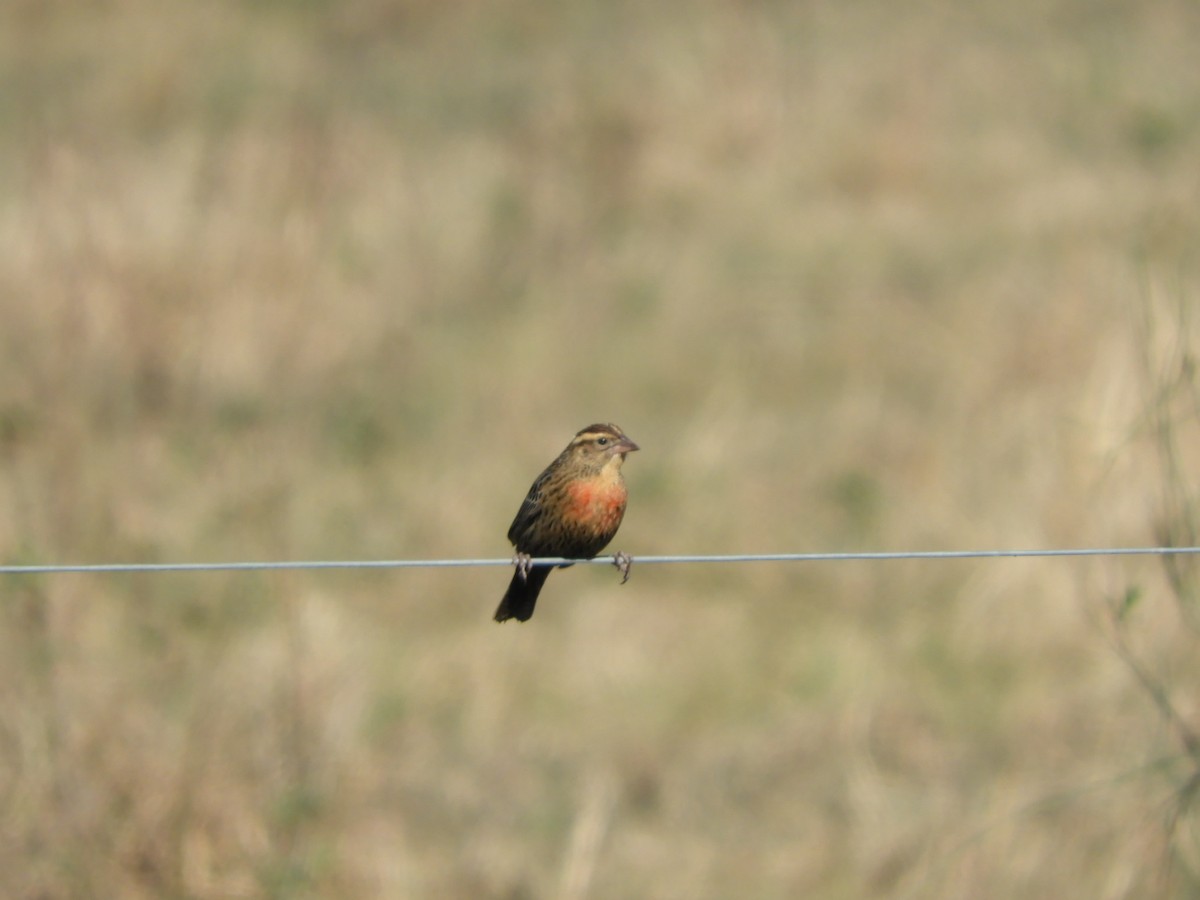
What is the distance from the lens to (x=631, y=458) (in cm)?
1275

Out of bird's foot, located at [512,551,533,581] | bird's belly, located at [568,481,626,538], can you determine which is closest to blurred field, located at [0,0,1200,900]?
bird's belly, located at [568,481,626,538]

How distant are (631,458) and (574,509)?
22.1 ft

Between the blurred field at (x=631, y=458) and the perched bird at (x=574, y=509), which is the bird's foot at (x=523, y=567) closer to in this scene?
the perched bird at (x=574, y=509)

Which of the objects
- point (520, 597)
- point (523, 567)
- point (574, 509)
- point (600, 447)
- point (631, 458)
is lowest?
point (631, 458)

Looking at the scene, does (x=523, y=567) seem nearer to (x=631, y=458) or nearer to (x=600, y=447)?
(x=600, y=447)

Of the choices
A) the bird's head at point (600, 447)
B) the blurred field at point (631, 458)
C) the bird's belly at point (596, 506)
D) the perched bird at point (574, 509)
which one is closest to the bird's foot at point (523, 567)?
the perched bird at point (574, 509)

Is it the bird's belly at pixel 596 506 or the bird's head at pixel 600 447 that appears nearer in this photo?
the bird's belly at pixel 596 506

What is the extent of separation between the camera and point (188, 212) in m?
13.2

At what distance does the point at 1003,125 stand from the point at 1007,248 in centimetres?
274

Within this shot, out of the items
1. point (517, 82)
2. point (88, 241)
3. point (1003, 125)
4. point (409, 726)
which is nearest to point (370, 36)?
point (517, 82)

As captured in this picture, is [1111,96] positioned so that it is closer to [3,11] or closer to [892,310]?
[892,310]

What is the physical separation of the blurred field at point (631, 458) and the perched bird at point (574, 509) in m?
1.68

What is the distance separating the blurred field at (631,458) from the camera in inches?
314

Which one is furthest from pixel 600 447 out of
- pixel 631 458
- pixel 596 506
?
pixel 631 458
